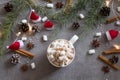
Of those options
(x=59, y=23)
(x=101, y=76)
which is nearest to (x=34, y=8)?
(x=59, y=23)

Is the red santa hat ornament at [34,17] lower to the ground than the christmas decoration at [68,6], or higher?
lower

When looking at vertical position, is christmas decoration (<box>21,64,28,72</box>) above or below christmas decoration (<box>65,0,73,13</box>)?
below

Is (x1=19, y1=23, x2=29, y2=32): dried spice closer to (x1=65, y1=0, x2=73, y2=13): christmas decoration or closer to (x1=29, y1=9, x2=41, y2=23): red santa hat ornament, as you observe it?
(x1=29, y1=9, x2=41, y2=23): red santa hat ornament

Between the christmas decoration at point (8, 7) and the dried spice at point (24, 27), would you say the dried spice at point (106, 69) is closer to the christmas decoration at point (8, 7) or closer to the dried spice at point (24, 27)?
the dried spice at point (24, 27)

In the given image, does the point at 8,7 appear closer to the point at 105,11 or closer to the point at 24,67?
the point at 24,67

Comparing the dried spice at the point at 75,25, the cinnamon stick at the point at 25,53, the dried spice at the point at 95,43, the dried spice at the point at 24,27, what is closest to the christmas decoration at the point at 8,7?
the dried spice at the point at 24,27

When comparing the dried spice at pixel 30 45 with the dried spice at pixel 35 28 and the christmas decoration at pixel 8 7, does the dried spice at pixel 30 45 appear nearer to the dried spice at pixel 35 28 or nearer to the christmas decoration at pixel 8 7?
the dried spice at pixel 35 28

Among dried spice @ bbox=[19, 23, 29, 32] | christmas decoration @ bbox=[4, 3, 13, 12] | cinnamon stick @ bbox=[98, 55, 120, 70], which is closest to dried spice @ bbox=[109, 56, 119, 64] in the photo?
cinnamon stick @ bbox=[98, 55, 120, 70]

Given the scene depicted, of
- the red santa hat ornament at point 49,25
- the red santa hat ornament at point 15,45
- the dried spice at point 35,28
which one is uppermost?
the red santa hat ornament at point 49,25

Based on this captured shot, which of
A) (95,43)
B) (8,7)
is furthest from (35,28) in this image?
(95,43)
